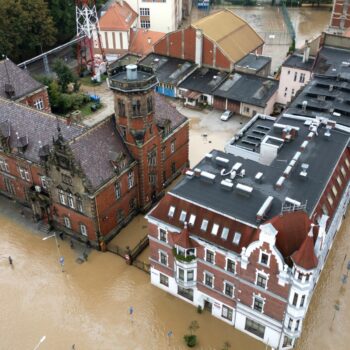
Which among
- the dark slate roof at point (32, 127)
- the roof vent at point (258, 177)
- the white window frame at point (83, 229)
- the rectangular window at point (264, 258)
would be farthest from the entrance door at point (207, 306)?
the dark slate roof at point (32, 127)

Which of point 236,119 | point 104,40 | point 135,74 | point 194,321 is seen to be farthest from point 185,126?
point 104,40

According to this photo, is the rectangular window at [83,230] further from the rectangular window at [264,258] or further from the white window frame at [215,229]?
the rectangular window at [264,258]

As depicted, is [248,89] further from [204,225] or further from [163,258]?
[204,225]

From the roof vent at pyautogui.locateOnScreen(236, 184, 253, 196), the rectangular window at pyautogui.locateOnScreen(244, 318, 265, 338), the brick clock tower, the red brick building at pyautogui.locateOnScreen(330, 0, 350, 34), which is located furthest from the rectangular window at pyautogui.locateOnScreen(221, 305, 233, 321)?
the red brick building at pyautogui.locateOnScreen(330, 0, 350, 34)

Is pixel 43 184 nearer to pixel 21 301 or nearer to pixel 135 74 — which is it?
pixel 21 301

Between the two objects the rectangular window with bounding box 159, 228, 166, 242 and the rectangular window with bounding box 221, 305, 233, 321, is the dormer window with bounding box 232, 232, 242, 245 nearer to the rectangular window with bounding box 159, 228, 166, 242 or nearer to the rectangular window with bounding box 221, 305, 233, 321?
the rectangular window with bounding box 159, 228, 166, 242
